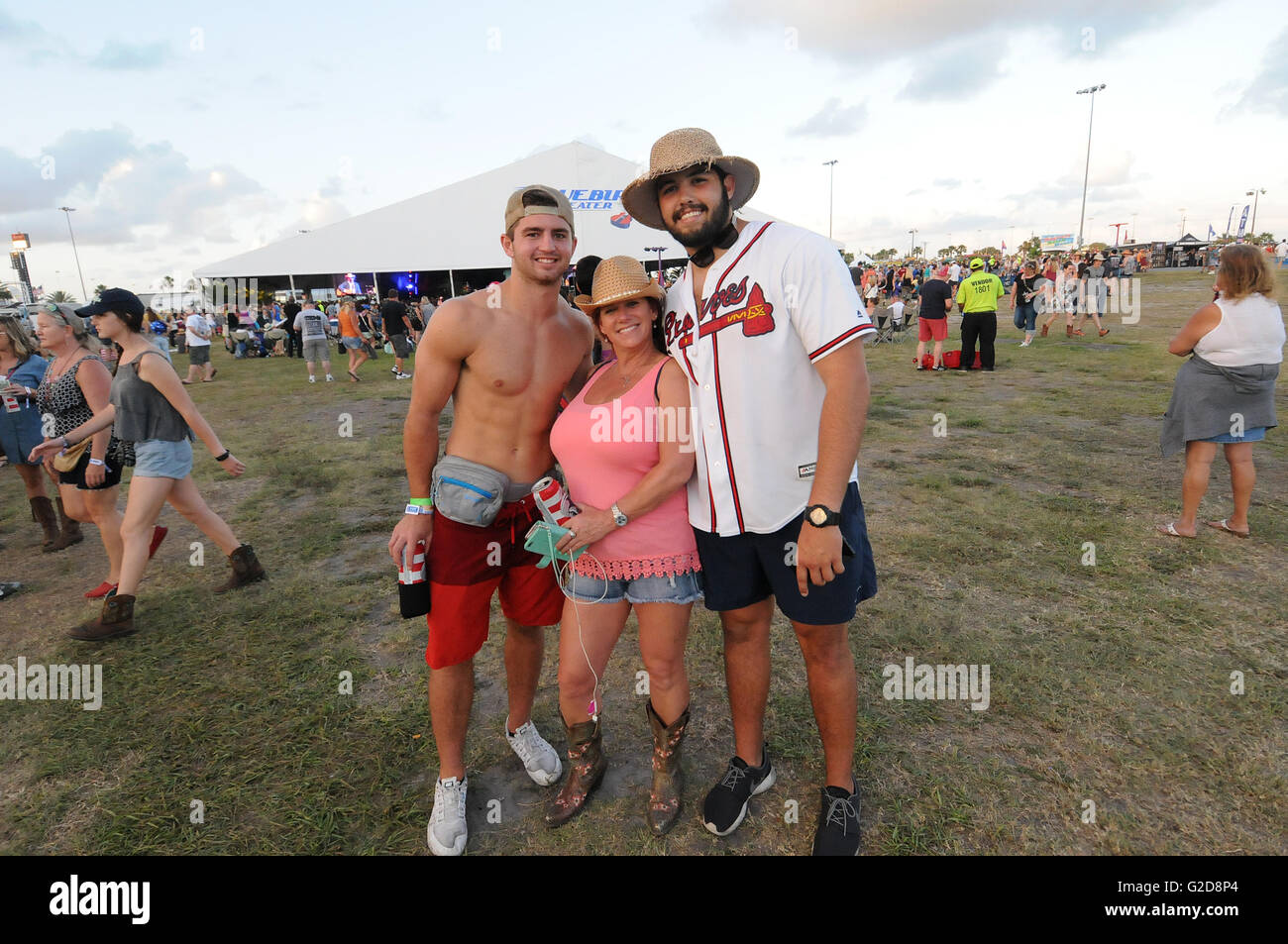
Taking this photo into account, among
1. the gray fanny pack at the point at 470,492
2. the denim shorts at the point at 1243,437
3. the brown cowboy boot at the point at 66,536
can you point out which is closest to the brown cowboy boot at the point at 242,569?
the brown cowboy boot at the point at 66,536

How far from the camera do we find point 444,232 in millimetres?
27500

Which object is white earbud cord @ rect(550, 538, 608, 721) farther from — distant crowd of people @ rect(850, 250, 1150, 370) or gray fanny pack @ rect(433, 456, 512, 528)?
distant crowd of people @ rect(850, 250, 1150, 370)

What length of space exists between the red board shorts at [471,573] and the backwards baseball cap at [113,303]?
296 centimetres

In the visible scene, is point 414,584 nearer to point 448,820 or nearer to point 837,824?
point 448,820

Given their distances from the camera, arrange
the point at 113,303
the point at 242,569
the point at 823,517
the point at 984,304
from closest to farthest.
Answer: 1. the point at 823,517
2. the point at 113,303
3. the point at 242,569
4. the point at 984,304

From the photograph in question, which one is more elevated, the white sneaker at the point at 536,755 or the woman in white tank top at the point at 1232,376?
the woman in white tank top at the point at 1232,376

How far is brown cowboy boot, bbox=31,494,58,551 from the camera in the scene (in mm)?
5426

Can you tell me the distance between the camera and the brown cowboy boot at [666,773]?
2.44 metres

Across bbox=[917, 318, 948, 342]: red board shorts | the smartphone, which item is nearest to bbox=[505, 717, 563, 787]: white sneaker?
the smartphone

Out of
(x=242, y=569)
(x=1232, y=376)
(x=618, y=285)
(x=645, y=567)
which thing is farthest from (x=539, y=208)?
(x=1232, y=376)

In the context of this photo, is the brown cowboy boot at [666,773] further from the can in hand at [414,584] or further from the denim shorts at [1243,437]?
the denim shorts at [1243,437]

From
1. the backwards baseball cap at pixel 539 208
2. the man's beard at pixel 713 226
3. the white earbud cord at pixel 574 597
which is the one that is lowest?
the white earbud cord at pixel 574 597

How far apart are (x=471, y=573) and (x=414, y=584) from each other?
0.70 feet
